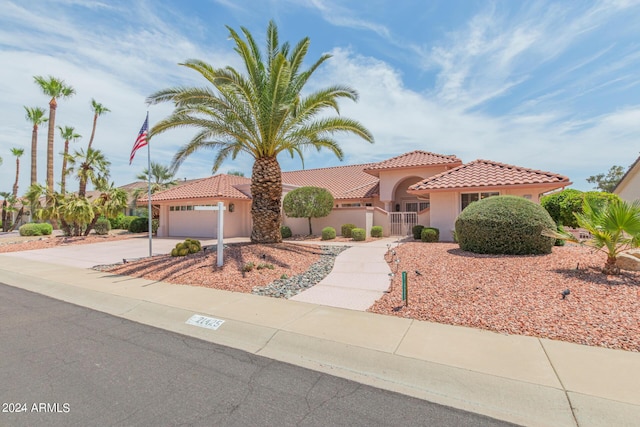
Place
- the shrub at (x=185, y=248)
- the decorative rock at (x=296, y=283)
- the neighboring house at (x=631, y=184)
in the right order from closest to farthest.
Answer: the decorative rock at (x=296, y=283), the shrub at (x=185, y=248), the neighboring house at (x=631, y=184)

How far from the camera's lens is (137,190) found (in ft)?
114

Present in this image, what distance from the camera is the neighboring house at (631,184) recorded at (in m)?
23.5

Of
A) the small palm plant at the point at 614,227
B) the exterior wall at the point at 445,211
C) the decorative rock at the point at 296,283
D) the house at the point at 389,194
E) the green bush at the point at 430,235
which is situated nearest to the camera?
the small palm plant at the point at 614,227

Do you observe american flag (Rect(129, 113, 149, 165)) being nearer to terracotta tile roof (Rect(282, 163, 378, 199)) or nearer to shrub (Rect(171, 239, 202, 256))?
shrub (Rect(171, 239, 202, 256))

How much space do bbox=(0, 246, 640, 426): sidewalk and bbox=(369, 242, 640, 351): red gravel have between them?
403 millimetres

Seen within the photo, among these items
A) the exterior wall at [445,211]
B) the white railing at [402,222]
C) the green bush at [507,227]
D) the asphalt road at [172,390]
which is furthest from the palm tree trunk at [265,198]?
the white railing at [402,222]

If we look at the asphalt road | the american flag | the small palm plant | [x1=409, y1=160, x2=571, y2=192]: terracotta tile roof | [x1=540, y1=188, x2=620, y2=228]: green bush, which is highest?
the american flag

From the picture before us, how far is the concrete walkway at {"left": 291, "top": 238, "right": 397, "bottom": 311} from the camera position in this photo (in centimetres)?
699

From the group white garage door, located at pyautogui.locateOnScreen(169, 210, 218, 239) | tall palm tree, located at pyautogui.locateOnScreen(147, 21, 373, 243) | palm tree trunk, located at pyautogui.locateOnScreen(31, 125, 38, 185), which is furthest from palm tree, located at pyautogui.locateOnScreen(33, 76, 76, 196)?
tall palm tree, located at pyautogui.locateOnScreen(147, 21, 373, 243)

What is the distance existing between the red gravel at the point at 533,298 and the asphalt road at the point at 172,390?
106 inches

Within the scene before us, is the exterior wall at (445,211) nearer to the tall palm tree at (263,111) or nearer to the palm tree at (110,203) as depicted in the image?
the tall palm tree at (263,111)

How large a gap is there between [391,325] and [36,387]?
4.92 m

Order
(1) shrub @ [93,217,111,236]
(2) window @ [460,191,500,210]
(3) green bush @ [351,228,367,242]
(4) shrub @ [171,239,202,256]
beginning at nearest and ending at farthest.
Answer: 1. (4) shrub @ [171,239,202,256]
2. (2) window @ [460,191,500,210]
3. (3) green bush @ [351,228,367,242]
4. (1) shrub @ [93,217,111,236]

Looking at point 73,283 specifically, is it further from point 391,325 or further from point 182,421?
point 391,325
